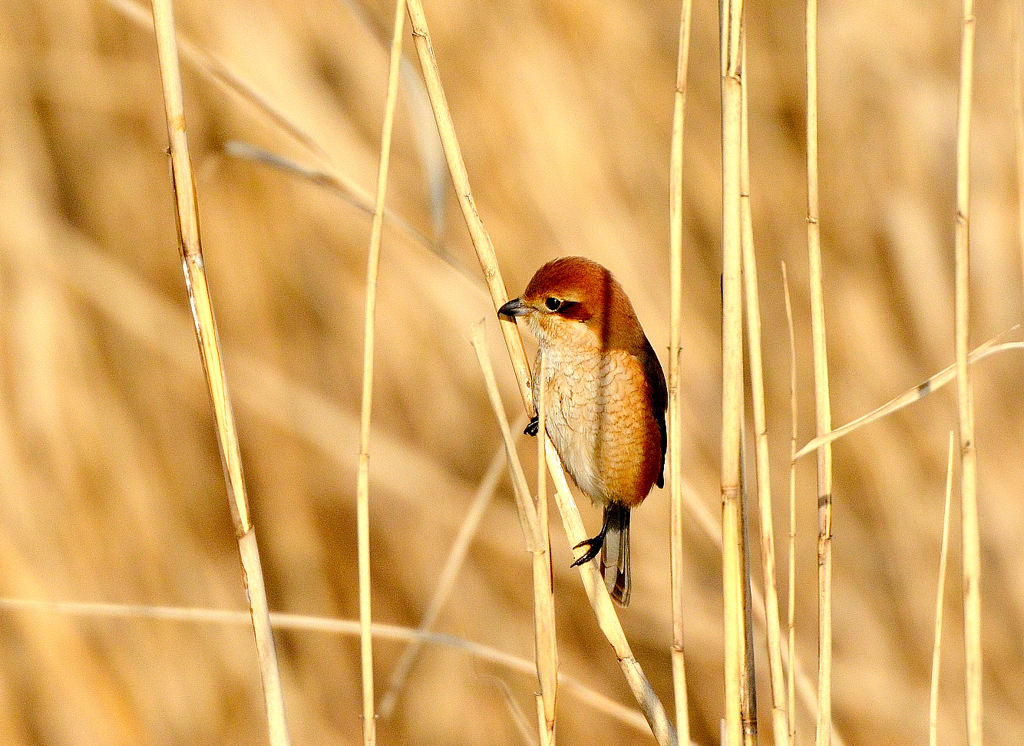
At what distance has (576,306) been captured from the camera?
183 centimetres

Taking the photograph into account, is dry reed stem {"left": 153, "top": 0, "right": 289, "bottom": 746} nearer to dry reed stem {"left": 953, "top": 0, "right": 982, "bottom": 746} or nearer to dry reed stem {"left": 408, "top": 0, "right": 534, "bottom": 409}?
dry reed stem {"left": 408, "top": 0, "right": 534, "bottom": 409}

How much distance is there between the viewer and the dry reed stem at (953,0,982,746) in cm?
104

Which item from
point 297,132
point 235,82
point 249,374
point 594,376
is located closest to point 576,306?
point 594,376

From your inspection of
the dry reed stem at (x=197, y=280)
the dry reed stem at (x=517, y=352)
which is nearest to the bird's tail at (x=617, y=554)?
the dry reed stem at (x=517, y=352)

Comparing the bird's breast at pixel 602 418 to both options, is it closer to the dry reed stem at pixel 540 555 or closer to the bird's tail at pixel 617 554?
the bird's tail at pixel 617 554

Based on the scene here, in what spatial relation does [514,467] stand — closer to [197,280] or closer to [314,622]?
[197,280]

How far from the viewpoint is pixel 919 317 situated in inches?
109

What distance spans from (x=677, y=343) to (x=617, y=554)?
1.04 m

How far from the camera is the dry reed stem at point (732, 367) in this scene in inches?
41.1

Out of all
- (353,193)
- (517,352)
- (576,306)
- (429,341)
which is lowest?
(517,352)

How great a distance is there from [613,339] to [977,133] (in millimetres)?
1677

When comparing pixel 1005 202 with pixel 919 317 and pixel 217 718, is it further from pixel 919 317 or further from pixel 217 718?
pixel 217 718

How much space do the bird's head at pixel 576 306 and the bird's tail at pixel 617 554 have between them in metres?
0.40

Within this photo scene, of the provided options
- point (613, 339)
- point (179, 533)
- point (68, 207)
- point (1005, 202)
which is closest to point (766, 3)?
point (1005, 202)
